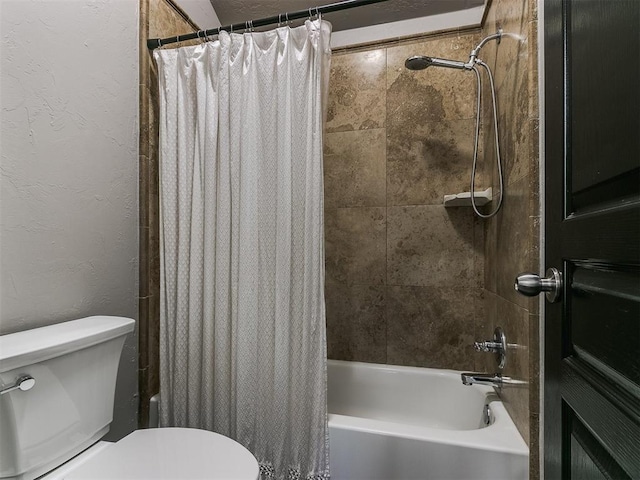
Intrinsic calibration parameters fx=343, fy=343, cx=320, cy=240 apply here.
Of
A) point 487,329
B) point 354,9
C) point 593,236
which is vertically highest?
point 354,9

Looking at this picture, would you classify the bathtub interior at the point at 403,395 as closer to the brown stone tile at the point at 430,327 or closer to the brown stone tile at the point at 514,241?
the brown stone tile at the point at 430,327

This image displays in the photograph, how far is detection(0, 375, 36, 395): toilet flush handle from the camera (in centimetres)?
83

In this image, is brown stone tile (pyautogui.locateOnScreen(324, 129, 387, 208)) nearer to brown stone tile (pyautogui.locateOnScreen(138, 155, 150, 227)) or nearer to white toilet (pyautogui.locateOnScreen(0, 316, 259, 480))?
brown stone tile (pyautogui.locateOnScreen(138, 155, 150, 227))

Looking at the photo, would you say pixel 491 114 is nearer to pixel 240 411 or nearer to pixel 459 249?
pixel 459 249

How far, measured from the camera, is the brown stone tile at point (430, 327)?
1811 mm

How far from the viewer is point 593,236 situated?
1.79 feet

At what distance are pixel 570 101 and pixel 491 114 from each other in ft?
3.25

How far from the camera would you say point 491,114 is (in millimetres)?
1551

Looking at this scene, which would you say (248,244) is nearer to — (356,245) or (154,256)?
(154,256)

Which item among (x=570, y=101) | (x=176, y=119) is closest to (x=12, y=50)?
(x=176, y=119)

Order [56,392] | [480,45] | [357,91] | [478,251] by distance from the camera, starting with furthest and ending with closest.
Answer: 1. [357,91]
2. [478,251]
3. [480,45]
4. [56,392]

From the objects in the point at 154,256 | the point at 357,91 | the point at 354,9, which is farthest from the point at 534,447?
the point at 354,9

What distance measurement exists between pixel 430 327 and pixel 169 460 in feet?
4.44

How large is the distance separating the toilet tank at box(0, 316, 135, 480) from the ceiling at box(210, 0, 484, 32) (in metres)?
1.79
